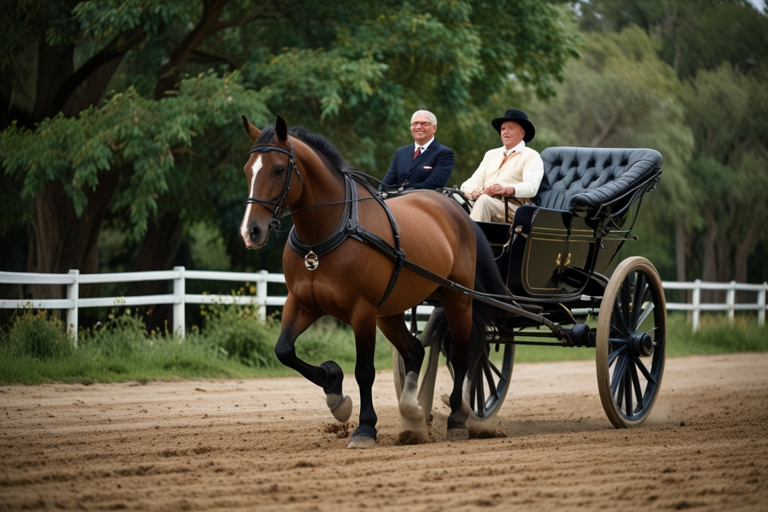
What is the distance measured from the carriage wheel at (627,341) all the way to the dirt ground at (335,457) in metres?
0.28

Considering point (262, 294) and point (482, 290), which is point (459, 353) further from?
point (262, 294)

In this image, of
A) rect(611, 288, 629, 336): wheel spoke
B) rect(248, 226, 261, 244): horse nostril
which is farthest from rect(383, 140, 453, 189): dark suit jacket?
rect(248, 226, 261, 244): horse nostril

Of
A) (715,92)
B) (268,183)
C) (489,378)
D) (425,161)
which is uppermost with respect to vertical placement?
(715,92)

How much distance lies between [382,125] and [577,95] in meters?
14.4

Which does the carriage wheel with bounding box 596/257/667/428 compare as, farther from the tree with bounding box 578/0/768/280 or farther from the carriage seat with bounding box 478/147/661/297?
the tree with bounding box 578/0/768/280

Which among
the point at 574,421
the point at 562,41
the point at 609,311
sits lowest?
the point at 574,421

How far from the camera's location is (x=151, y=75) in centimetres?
1633

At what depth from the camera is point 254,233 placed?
5.42 metres

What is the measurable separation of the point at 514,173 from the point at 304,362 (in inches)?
104

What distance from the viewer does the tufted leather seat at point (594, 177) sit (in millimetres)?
7379

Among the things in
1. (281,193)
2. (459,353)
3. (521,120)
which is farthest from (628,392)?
(281,193)

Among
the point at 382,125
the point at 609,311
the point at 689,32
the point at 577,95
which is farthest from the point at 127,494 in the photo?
the point at 689,32

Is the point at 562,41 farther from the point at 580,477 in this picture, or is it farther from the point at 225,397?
the point at 580,477

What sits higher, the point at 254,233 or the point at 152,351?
the point at 254,233
